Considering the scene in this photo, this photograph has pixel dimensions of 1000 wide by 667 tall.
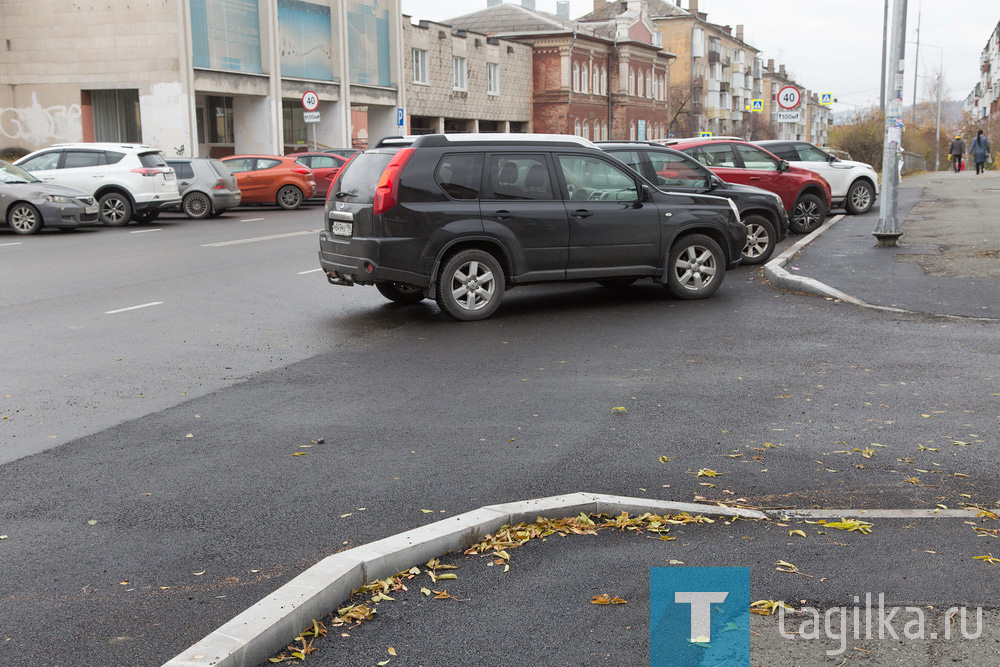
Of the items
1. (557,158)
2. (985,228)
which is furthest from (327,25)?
(557,158)

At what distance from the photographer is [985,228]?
19.0 m

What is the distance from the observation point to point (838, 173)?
24406 millimetres

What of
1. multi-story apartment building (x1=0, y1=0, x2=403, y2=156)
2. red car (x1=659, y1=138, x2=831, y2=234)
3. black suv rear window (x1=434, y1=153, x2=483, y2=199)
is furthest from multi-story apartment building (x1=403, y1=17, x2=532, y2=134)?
black suv rear window (x1=434, y1=153, x2=483, y2=199)

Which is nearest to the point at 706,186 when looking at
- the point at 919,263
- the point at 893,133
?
the point at 919,263

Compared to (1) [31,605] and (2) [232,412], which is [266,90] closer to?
(2) [232,412]

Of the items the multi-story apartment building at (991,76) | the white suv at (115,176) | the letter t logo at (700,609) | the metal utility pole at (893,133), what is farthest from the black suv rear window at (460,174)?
the multi-story apartment building at (991,76)

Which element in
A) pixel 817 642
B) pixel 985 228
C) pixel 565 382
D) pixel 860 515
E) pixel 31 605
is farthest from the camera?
pixel 985 228

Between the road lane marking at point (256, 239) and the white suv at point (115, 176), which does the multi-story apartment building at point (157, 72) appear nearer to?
the white suv at point (115, 176)

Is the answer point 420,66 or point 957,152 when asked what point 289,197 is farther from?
point 957,152

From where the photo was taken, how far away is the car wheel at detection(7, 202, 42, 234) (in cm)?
2162

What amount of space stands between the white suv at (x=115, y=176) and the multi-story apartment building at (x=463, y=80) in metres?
29.1

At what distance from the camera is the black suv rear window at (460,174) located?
10656 millimetres

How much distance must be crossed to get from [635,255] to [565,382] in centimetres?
395

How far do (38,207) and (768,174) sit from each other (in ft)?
48.5
